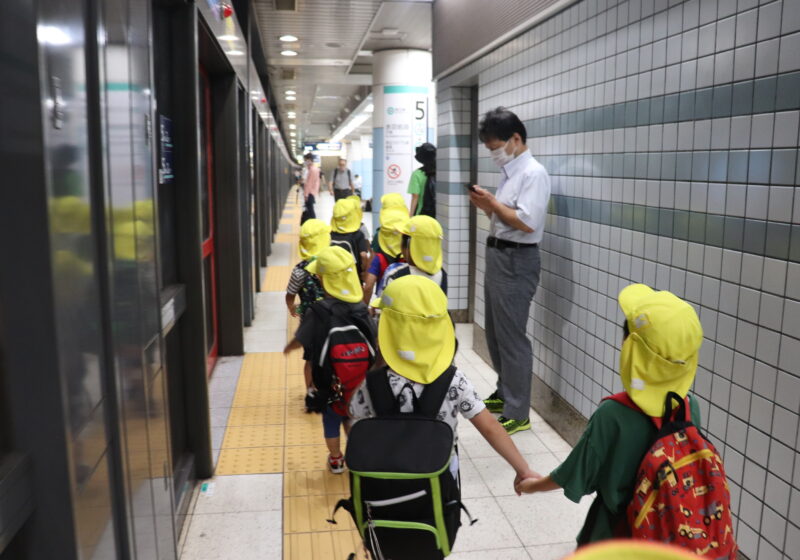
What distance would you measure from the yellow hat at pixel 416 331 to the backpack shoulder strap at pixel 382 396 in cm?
6

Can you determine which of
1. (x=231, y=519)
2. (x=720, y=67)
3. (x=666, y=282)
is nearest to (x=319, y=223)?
(x=231, y=519)

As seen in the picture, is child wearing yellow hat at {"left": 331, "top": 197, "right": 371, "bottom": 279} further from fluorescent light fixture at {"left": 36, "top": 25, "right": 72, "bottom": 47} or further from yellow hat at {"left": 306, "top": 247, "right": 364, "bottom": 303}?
fluorescent light fixture at {"left": 36, "top": 25, "right": 72, "bottom": 47}

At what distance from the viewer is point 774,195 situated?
2.44 meters

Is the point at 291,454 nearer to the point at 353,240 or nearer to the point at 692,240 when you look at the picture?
the point at 353,240

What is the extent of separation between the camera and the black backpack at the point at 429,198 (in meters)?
7.56

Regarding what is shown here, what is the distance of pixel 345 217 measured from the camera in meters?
5.16

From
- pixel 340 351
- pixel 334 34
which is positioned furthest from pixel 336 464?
pixel 334 34

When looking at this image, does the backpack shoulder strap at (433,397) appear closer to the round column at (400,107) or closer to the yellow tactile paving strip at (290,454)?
the yellow tactile paving strip at (290,454)

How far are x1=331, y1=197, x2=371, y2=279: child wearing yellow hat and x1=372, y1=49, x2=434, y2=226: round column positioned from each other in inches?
225

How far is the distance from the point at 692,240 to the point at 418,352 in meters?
1.47

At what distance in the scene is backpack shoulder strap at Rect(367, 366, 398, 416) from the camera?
2117 mm

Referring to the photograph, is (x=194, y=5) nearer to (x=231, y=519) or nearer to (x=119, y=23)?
(x=119, y=23)

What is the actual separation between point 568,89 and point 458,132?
102 inches

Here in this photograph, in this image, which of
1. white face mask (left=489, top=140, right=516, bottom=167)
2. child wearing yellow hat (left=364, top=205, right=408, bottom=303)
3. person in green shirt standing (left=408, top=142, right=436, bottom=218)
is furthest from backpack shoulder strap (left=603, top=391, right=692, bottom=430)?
person in green shirt standing (left=408, top=142, right=436, bottom=218)
